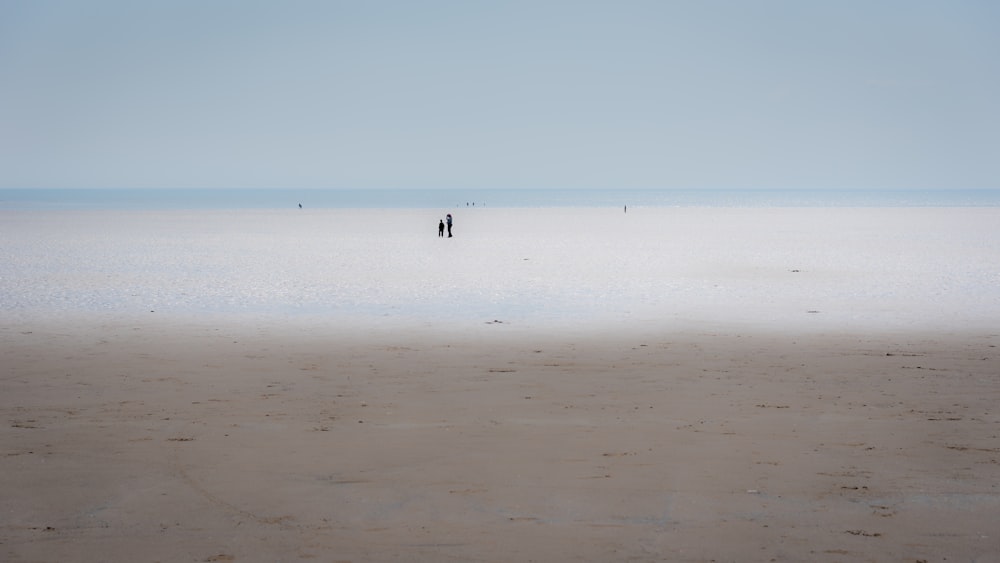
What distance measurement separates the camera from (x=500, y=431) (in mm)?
11320

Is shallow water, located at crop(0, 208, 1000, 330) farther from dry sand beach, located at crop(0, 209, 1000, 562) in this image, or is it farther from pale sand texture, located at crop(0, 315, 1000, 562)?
pale sand texture, located at crop(0, 315, 1000, 562)

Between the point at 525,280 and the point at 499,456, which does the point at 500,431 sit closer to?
the point at 499,456

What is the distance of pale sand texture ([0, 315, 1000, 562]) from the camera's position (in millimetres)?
7848

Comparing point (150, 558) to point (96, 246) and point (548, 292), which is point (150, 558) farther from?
point (96, 246)

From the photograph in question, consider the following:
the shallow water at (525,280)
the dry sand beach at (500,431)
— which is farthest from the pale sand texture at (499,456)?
the shallow water at (525,280)

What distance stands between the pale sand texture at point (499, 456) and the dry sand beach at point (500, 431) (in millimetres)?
37

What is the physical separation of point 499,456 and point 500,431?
110 centimetres

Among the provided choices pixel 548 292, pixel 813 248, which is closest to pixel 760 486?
pixel 548 292

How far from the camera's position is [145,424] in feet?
38.0

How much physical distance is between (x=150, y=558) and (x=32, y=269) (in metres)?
34.3

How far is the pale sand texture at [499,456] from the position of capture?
7.85 meters

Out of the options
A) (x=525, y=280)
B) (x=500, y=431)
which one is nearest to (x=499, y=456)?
(x=500, y=431)

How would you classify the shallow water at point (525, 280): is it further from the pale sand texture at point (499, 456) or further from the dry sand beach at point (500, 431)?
the pale sand texture at point (499, 456)

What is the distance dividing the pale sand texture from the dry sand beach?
37mm
